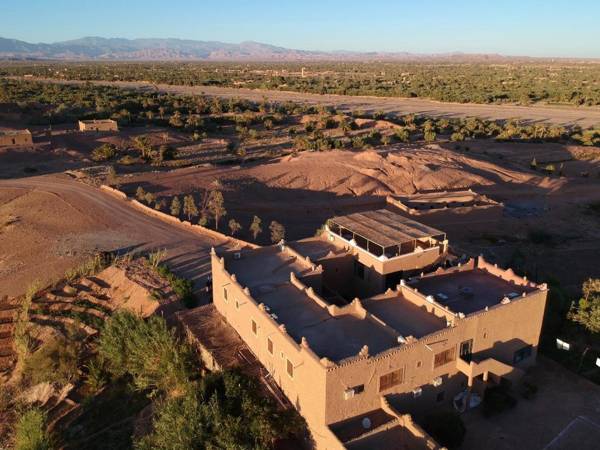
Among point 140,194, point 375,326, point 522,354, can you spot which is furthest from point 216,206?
point 522,354

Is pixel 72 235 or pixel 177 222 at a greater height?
pixel 177 222

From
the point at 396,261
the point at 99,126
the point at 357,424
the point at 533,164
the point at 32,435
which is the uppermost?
the point at 396,261

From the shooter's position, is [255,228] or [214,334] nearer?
[214,334]

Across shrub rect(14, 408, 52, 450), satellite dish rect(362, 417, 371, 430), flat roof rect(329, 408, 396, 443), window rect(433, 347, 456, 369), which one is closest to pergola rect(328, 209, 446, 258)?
window rect(433, 347, 456, 369)

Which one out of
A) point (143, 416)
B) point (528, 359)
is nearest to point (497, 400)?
point (528, 359)

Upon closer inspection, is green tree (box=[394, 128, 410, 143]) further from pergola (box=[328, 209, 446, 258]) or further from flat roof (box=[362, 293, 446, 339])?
flat roof (box=[362, 293, 446, 339])

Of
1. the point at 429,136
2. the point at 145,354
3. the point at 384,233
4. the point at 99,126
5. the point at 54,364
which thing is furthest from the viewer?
the point at 99,126

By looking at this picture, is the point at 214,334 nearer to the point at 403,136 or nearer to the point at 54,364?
the point at 54,364
